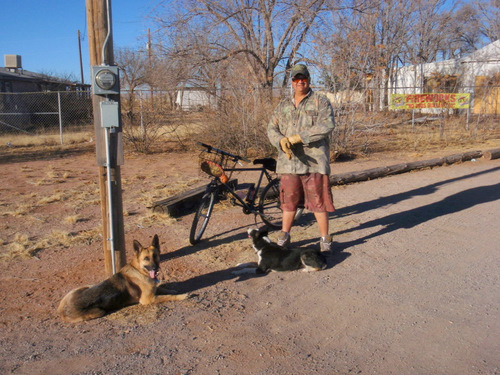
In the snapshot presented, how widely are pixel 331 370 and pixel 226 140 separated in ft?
34.8

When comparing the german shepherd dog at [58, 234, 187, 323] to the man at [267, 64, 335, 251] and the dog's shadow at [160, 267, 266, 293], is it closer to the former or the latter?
the dog's shadow at [160, 267, 266, 293]

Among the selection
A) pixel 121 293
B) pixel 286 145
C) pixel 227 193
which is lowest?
pixel 121 293

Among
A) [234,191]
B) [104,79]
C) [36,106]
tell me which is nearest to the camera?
[104,79]

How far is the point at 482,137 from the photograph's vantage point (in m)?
17.3

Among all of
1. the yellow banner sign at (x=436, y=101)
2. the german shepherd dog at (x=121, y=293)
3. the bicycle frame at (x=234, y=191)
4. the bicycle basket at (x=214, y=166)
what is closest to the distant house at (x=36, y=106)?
the yellow banner sign at (x=436, y=101)

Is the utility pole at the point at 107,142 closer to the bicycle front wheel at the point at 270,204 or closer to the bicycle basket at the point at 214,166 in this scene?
the bicycle basket at the point at 214,166

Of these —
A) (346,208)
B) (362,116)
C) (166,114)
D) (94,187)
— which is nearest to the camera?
(346,208)

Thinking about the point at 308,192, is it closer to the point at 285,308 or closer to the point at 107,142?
the point at 285,308

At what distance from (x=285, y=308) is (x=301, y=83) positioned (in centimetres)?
240

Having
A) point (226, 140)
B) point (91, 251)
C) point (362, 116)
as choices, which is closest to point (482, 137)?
point (362, 116)

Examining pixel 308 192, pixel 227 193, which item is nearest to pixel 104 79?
pixel 227 193

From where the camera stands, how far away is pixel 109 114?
13.5 feet

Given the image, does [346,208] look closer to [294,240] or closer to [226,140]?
[294,240]

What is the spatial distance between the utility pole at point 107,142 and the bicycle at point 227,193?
48.4 inches
